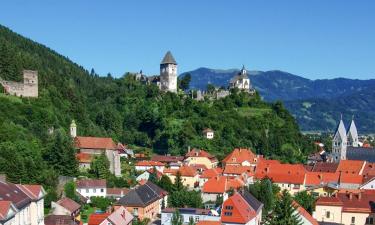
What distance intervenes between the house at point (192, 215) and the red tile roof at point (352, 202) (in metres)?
11.6

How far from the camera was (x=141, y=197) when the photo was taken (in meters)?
51.3

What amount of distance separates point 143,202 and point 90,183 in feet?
26.1

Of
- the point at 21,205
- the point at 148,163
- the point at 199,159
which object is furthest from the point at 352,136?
the point at 21,205

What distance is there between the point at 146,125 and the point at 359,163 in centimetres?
3678

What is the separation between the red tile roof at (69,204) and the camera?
47.1 meters

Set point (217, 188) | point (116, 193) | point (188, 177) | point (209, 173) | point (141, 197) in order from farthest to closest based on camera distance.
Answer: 1. point (209, 173)
2. point (188, 177)
3. point (217, 188)
4. point (116, 193)
5. point (141, 197)

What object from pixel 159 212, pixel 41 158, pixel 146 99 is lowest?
pixel 159 212

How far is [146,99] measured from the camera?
99812 mm

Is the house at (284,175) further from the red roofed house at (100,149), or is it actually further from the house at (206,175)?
the red roofed house at (100,149)

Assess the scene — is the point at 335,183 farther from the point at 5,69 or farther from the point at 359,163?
the point at 5,69

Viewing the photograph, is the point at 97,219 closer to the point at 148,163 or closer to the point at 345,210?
the point at 345,210

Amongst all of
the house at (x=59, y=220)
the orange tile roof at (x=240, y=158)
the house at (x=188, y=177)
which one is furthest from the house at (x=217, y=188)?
the house at (x=59, y=220)

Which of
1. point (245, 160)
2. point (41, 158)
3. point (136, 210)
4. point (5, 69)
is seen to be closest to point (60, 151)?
point (41, 158)

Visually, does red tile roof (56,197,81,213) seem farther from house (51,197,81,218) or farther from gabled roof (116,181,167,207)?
gabled roof (116,181,167,207)
